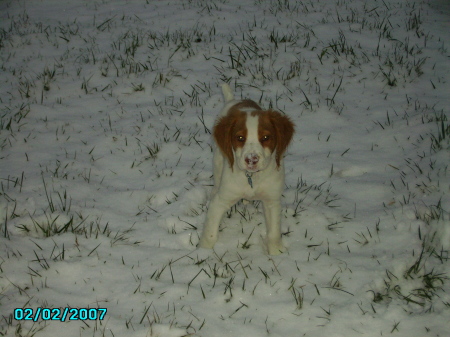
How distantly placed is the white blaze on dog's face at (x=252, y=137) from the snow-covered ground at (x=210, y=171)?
87cm

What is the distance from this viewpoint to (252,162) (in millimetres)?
3412

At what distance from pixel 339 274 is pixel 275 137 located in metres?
1.17

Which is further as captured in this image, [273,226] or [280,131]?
[273,226]

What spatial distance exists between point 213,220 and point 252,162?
31.6 inches

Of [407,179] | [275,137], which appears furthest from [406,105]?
[275,137]

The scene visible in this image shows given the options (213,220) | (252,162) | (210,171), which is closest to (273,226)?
(213,220)

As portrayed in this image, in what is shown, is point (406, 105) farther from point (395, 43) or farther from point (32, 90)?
point (32, 90)

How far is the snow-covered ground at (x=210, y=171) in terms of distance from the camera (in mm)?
3404

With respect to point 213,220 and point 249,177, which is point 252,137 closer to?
point 249,177

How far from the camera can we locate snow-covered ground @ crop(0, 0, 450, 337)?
3.40 meters

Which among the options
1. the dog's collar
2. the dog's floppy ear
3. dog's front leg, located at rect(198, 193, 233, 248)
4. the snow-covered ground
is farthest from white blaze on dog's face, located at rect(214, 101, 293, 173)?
the snow-covered ground

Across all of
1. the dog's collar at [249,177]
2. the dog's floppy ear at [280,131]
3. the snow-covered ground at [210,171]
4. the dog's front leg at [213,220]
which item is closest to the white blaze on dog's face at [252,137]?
the dog's floppy ear at [280,131]

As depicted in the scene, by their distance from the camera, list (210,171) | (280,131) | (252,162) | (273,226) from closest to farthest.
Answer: (252,162) < (280,131) < (273,226) < (210,171)

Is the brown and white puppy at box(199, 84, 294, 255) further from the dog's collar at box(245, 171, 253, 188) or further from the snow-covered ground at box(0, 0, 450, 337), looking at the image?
the snow-covered ground at box(0, 0, 450, 337)
